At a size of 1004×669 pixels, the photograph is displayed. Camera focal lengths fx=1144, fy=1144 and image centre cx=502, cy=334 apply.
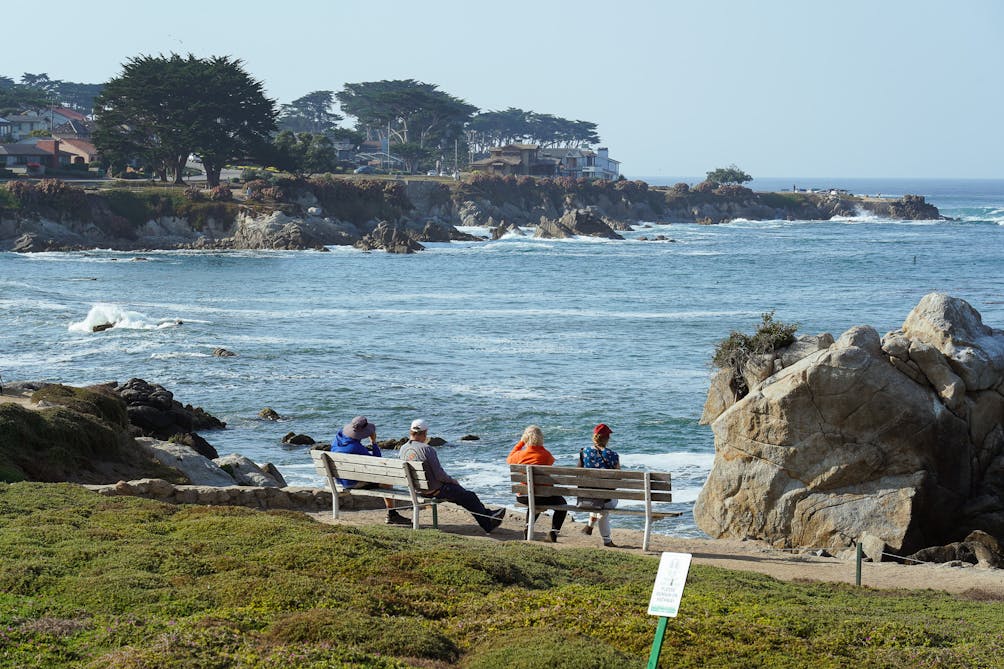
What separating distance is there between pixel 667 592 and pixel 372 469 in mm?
7421

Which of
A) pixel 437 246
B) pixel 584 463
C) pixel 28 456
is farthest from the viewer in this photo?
pixel 437 246

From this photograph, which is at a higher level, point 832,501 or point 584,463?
point 584,463

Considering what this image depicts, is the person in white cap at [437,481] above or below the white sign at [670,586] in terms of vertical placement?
below

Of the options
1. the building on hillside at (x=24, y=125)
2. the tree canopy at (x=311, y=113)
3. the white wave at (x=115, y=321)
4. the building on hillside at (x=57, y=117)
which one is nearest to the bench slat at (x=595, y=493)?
the white wave at (x=115, y=321)

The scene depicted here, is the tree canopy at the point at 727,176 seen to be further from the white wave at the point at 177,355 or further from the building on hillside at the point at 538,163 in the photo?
the white wave at the point at 177,355

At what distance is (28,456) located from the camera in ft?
49.7

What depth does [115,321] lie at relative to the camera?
136 ft

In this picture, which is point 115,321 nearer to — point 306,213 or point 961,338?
point 961,338

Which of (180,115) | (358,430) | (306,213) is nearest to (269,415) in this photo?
(358,430)

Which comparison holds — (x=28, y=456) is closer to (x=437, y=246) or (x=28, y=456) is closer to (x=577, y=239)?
→ (x=437, y=246)

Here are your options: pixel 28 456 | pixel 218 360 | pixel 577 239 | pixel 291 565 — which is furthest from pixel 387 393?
pixel 577 239

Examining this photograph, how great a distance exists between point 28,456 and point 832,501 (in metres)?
10.8

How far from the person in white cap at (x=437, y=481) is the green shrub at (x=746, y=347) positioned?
20.5 feet

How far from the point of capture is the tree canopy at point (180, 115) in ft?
320
